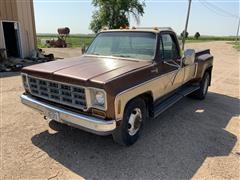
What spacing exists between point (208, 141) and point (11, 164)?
3375mm

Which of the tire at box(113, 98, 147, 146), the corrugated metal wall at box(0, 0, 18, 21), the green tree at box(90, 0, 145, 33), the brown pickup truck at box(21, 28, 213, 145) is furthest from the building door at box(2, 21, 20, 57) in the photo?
the green tree at box(90, 0, 145, 33)

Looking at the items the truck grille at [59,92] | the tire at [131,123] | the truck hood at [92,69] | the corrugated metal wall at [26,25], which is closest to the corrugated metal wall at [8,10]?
the corrugated metal wall at [26,25]

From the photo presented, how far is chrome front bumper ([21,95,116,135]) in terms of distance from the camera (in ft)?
11.0

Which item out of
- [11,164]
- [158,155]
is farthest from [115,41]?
[11,164]

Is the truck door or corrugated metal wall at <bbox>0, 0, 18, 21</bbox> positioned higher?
corrugated metal wall at <bbox>0, 0, 18, 21</bbox>

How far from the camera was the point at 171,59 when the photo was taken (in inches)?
203

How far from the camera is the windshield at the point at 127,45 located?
467 cm

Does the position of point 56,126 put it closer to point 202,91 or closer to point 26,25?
point 202,91

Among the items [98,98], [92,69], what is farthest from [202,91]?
[98,98]

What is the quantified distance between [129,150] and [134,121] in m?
0.49

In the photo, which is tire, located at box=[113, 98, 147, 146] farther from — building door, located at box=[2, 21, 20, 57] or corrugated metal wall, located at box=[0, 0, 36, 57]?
building door, located at box=[2, 21, 20, 57]

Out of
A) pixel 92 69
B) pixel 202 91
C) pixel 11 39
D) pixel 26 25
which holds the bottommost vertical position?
pixel 202 91

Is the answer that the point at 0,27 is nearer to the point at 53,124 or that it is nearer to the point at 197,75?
the point at 53,124

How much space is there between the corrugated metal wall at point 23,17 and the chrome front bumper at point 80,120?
36.6ft
